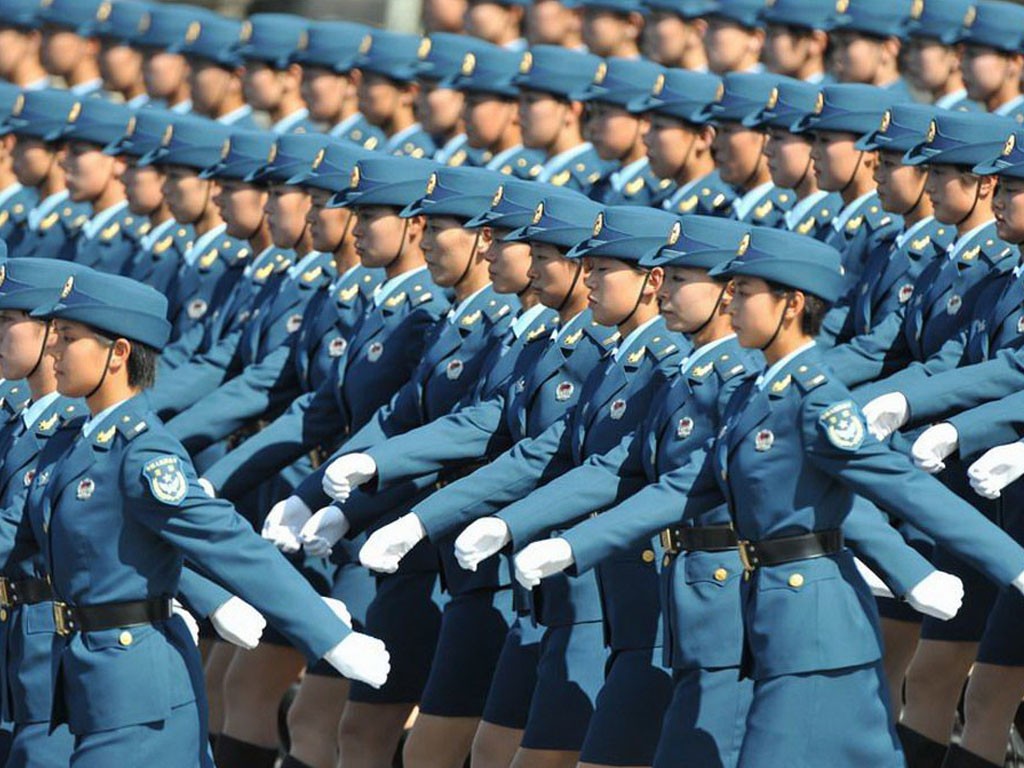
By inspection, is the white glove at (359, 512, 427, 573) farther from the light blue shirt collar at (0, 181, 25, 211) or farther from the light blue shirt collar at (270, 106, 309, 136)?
the light blue shirt collar at (0, 181, 25, 211)

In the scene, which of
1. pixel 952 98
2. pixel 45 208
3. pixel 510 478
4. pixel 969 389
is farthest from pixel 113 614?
pixel 45 208

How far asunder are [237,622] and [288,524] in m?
1.54

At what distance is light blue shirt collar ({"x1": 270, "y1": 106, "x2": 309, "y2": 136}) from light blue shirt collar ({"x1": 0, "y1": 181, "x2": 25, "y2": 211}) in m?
1.26

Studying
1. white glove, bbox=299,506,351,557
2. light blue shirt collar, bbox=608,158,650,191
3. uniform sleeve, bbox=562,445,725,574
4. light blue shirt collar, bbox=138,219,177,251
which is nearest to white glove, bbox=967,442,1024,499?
uniform sleeve, bbox=562,445,725,574

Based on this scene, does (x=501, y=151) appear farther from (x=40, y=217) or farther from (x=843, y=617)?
(x=843, y=617)

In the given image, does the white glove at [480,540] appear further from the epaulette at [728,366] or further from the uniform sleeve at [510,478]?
the epaulette at [728,366]

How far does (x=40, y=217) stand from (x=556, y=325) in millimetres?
4939

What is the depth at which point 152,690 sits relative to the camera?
25.2 feet

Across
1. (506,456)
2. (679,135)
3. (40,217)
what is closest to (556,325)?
(506,456)

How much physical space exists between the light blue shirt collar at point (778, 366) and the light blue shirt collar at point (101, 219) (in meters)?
5.72

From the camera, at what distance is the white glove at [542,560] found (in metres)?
7.93

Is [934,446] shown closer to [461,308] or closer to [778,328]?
[778,328]

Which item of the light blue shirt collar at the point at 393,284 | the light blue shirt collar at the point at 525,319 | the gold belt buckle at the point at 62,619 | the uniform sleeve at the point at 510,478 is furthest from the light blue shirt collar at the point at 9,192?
the gold belt buckle at the point at 62,619

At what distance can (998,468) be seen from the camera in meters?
8.15
